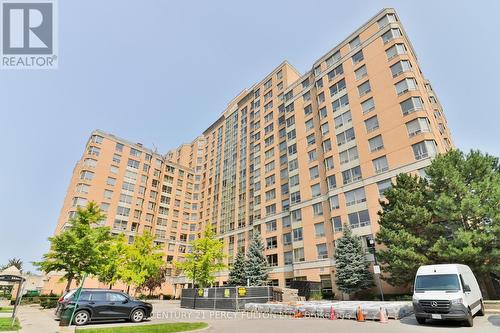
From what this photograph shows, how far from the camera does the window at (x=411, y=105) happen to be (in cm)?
3356

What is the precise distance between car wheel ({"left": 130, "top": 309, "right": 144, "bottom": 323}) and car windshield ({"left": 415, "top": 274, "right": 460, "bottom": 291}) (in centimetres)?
1489

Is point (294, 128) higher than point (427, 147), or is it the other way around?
point (294, 128)

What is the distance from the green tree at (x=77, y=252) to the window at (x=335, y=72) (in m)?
38.8

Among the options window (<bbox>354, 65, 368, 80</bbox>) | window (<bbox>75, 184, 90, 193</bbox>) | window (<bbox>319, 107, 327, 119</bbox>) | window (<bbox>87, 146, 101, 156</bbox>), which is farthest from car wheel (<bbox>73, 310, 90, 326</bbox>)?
window (<bbox>87, 146, 101, 156</bbox>)

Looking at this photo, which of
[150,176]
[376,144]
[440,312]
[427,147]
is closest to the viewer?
[440,312]

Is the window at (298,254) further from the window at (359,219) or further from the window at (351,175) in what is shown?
the window at (351,175)

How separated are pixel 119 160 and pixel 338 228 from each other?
4830 cm

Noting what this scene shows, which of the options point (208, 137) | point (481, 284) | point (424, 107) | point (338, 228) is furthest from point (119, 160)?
point (481, 284)

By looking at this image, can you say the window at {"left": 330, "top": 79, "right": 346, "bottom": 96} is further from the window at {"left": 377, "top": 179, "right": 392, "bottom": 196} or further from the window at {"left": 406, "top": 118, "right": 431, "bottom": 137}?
the window at {"left": 377, "top": 179, "right": 392, "bottom": 196}

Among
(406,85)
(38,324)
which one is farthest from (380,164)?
(38,324)

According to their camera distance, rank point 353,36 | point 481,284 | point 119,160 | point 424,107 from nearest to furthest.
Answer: point 481,284 < point 424,107 < point 353,36 < point 119,160

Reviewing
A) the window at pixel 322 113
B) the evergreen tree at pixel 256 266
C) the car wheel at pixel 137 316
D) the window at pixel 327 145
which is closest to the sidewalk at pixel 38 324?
the car wheel at pixel 137 316

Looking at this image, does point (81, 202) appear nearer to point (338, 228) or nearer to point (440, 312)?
point (338, 228)

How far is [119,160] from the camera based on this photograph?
207 feet
